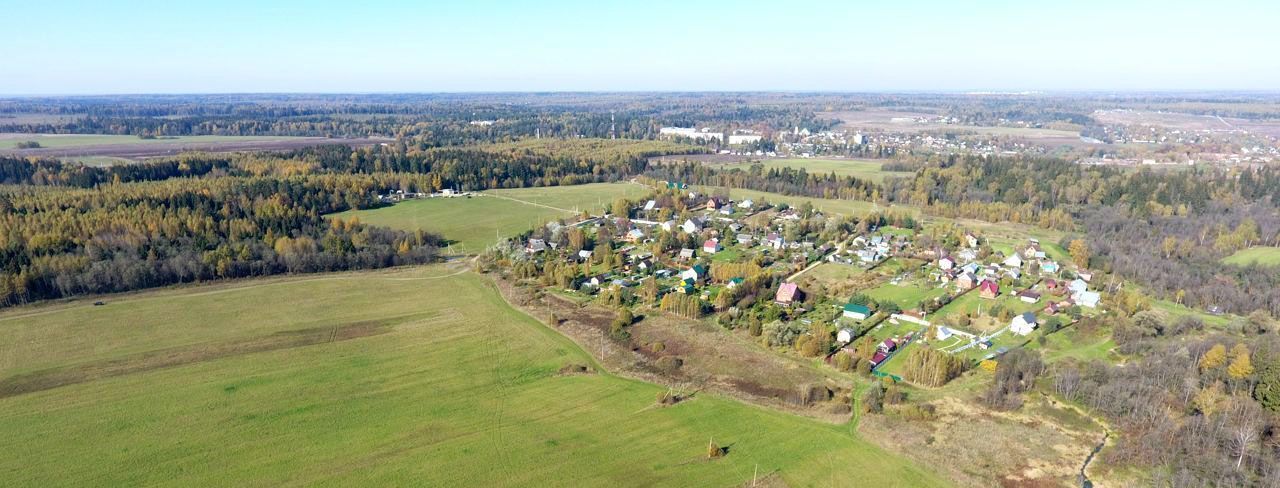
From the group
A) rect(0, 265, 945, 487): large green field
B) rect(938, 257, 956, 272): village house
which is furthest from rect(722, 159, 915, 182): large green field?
rect(0, 265, 945, 487): large green field

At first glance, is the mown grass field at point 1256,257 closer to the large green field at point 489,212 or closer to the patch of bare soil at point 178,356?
the large green field at point 489,212

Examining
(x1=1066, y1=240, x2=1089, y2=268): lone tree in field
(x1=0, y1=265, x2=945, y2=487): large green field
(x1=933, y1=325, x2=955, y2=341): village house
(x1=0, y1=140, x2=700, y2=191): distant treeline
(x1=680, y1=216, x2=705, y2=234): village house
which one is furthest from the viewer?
(x1=0, y1=140, x2=700, y2=191): distant treeline

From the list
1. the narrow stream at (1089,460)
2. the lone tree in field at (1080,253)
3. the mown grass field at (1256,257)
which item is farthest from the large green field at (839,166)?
the narrow stream at (1089,460)

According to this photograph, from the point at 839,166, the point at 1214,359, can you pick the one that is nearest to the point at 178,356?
the point at 1214,359

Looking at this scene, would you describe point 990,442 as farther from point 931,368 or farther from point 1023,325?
point 1023,325

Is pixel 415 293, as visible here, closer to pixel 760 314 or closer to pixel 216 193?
pixel 760 314

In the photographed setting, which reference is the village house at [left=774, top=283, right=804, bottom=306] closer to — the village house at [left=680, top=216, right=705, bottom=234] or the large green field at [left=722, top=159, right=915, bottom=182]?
the village house at [left=680, top=216, right=705, bottom=234]
